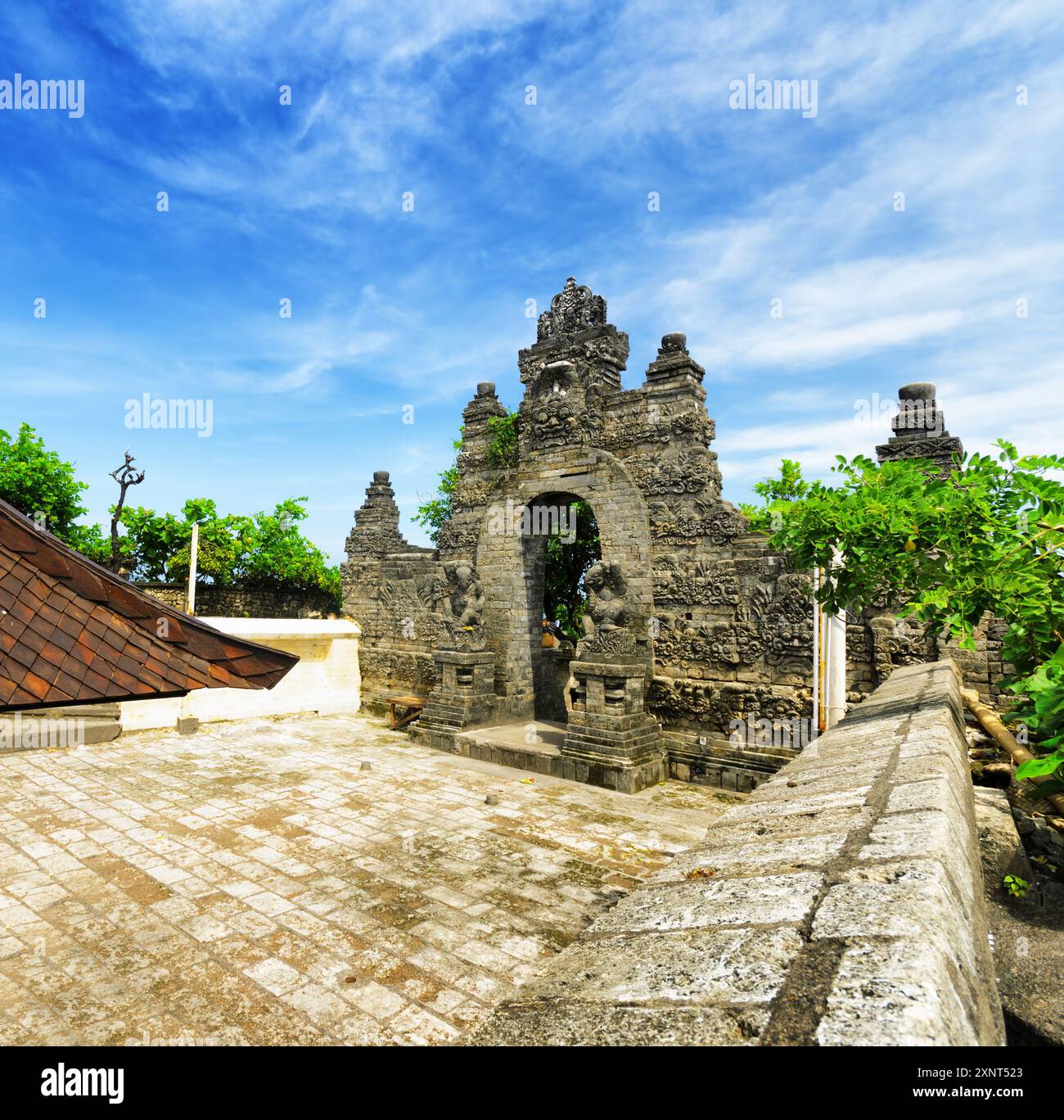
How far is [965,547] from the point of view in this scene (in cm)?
285

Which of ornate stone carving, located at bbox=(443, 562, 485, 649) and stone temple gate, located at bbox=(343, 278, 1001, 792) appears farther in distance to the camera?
ornate stone carving, located at bbox=(443, 562, 485, 649)

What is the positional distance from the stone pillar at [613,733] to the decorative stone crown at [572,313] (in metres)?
5.37

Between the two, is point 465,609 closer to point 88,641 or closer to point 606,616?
point 606,616

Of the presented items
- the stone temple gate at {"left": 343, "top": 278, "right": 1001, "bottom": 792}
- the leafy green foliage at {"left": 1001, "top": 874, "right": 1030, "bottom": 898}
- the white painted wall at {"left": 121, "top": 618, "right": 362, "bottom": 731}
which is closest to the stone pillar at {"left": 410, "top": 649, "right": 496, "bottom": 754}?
the stone temple gate at {"left": 343, "top": 278, "right": 1001, "bottom": 792}

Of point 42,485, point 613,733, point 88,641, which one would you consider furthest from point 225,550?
point 88,641

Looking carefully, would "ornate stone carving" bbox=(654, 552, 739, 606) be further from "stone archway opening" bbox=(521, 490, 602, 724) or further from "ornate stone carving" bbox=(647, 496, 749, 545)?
"stone archway opening" bbox=(521, 490, 602, 724)

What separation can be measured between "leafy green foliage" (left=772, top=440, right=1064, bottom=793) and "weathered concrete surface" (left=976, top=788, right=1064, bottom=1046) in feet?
1.11

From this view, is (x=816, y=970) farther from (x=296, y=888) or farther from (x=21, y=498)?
(x=21, y=498)

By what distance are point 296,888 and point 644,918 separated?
4.44 meters

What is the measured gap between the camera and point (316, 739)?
1041cm

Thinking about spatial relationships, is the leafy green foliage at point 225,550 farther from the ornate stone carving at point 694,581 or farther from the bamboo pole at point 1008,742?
the bamboo pole at point 1008,742

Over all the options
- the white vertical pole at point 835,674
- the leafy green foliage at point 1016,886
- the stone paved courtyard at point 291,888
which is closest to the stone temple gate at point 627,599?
the white vertical pole at point 835,674

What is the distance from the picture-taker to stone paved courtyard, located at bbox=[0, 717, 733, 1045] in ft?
11.3
